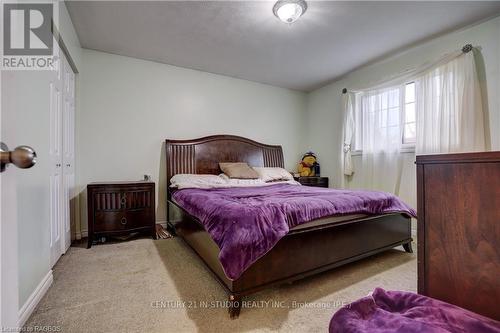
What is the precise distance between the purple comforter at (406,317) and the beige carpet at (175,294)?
0.47 m

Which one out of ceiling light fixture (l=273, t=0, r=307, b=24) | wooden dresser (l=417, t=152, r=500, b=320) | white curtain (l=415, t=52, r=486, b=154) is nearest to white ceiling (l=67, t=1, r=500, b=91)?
ceiling light fixture (l=273, t=0, r=307, b=24)

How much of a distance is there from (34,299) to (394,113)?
4094 mm

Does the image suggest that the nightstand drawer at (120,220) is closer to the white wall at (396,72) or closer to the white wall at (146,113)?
the white wall at (146,113)

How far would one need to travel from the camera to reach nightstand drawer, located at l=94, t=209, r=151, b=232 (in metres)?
2.51

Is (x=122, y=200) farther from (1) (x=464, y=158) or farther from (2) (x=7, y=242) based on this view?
(1) (x=464, y=158)

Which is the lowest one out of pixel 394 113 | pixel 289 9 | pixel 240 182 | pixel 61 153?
pixel 240 182

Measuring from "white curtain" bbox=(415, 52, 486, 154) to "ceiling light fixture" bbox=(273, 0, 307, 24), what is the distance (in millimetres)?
1800

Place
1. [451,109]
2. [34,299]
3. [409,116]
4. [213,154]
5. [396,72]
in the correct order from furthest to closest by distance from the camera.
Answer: [213,154] → [396,72] → [409,116] → [451,109] → [34,299]

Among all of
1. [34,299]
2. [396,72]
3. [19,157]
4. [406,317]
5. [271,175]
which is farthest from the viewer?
[271,175]

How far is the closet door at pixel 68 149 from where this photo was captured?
2314 mm

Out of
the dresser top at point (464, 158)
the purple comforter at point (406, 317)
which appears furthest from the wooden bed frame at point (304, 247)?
the dresser top at point (464, 158)

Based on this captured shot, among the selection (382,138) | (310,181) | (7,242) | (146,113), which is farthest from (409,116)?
(7,242)

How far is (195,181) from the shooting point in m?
2.86

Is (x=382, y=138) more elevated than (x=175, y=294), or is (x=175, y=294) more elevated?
(x=382, y=138)
